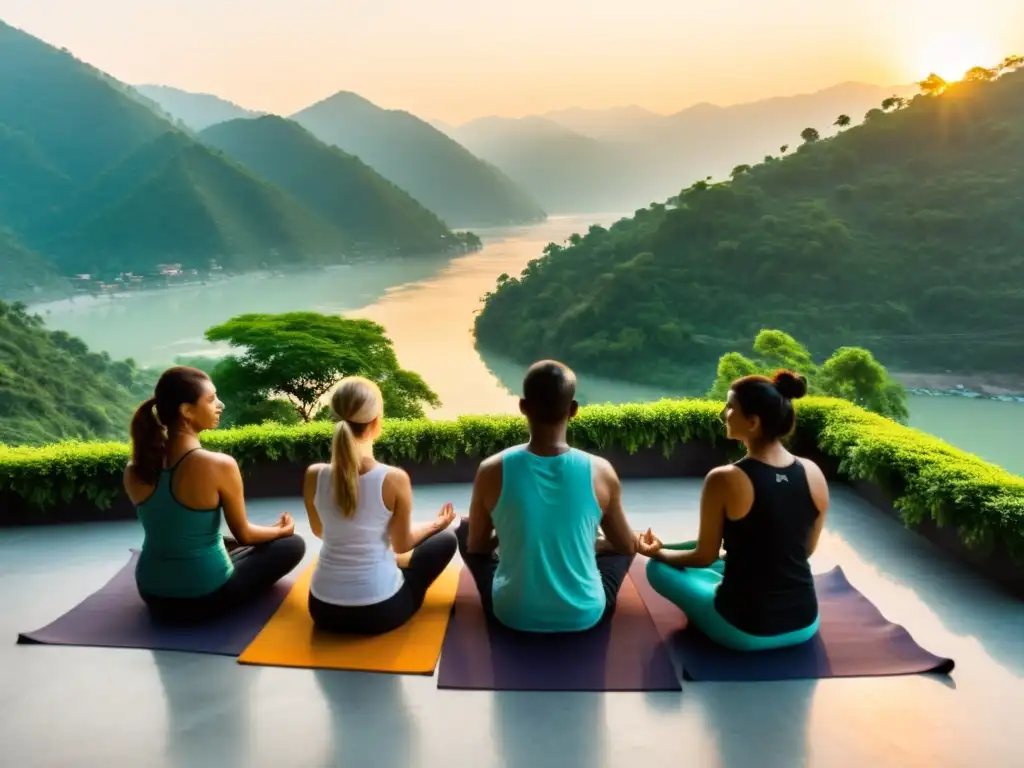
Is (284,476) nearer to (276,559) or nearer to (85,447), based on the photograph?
(85,447)

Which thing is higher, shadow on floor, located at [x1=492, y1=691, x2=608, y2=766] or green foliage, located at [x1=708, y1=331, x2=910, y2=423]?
shadow on floor, located at [x1=492, y1=691, x2=608, y2=766]

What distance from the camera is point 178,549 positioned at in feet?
8.21

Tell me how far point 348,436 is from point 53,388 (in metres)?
21.6

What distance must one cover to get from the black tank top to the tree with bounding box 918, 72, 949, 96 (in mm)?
35493

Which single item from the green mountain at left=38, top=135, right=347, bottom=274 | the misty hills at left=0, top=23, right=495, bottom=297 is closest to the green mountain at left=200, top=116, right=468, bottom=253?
the misty hills at left=0, top=23, right=495, bottom=297

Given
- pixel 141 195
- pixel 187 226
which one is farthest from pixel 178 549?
pixel 141 195

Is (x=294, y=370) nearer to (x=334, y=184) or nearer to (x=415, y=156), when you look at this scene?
(x=334, y=184)

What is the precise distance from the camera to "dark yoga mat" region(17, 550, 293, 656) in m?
2.50

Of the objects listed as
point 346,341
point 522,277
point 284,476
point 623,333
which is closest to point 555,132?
point 522,277

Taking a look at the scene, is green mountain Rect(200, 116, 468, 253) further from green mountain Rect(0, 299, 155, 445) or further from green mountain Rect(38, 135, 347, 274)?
green mountain Rect(0, 299, 155, 445)

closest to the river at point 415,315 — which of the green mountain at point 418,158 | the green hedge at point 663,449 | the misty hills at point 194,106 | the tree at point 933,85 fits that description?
the green mountain at point 418,158

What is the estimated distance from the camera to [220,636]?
99.7 inches

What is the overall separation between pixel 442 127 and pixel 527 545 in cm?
4286

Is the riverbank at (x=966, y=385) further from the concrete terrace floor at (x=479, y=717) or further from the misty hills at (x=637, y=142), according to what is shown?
the concrete terrace floor at (x=479, y=717)
